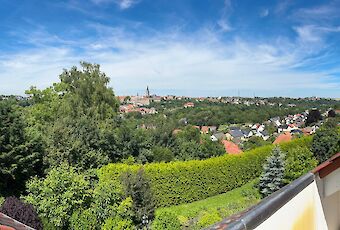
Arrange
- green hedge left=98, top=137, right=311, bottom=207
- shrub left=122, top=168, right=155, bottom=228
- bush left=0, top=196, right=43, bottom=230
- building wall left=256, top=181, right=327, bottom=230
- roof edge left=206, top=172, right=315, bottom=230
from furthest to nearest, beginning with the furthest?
green hedge left=98, top=137, right=311, bottom=207, shrub left=122, top=168, right=155, bottom=228, bush left=0, top=196, right=43, bottom=230, building wall left=256, top=181, right=327, bottom=230, roof edge left=206, top=172, right=315, bottom=230

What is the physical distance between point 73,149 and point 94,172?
2.00m

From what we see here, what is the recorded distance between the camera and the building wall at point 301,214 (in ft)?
5.99

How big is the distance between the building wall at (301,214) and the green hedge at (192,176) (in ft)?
53.6

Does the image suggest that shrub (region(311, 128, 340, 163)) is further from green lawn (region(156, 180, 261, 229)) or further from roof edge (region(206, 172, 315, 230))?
roof edge (region(206, 172, 315, 230))

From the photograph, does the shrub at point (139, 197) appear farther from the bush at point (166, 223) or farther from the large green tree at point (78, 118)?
the large green tree at point (78, 118)

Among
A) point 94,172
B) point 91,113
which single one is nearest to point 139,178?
point 94,172

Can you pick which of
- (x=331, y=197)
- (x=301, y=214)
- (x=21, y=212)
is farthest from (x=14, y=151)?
(x=301, y=214)

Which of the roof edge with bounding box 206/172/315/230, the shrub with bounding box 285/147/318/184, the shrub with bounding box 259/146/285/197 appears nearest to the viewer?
the roof edge with bounding box 206/172/315/230

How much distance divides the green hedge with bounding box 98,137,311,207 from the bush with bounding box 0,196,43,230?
660 cm

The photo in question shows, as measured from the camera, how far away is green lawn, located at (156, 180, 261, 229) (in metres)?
15.6

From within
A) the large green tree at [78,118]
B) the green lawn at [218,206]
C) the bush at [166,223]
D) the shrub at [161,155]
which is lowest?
the green lawn at [218,206]

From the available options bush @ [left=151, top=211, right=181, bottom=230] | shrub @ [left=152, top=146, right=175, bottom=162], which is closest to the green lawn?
bush @ [left=151, top=211, right=181, bottom=230]

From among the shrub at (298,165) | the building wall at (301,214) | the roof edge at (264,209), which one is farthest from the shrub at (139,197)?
the roof edge at (264,209)

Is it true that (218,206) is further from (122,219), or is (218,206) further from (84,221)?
(84,221)
